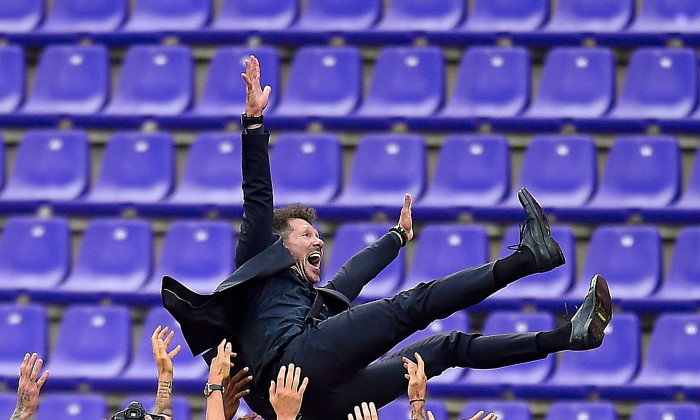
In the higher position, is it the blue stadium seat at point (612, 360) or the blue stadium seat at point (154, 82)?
the blue stadium seat at point (154, 82)

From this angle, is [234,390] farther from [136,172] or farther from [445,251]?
[136,172]

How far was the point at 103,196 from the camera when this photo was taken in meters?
8.02

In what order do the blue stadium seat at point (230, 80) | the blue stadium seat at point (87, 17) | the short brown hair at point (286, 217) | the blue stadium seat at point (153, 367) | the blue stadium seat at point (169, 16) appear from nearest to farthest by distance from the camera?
the short brown hair at point (286, 217) < the blue stadium seat at point (153, 367) < the blue stadium seat at point (230, 80) < the blue stadium seat at point (169, 16) < the blue stadium seat at point (87, 17)

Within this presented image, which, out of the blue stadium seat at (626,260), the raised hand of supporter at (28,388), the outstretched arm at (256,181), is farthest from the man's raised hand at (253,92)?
the blue stadium seat at (626,260)

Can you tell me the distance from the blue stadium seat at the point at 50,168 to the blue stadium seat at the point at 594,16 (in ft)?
8.56

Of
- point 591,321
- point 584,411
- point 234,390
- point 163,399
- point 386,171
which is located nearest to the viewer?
point 163,399

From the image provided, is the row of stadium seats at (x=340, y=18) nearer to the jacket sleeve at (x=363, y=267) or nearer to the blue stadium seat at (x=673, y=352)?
the blue stadium seat at (x=673, y=352)

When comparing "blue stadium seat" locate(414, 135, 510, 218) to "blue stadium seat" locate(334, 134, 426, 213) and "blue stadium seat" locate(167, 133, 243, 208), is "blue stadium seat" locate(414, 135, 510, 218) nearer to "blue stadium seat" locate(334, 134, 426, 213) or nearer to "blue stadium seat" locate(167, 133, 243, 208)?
"blue stadium seat" locate(334, 134, 426, 213)

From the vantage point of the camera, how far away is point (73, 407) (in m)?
7.23

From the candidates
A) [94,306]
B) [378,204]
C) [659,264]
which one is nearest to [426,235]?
[378,204]

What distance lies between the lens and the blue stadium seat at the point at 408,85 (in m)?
8.00

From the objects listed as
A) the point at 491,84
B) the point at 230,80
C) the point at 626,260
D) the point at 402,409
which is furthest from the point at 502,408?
the point at 230,80

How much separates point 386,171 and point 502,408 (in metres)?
1.47

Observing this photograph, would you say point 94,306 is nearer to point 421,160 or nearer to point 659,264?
point 421,160
